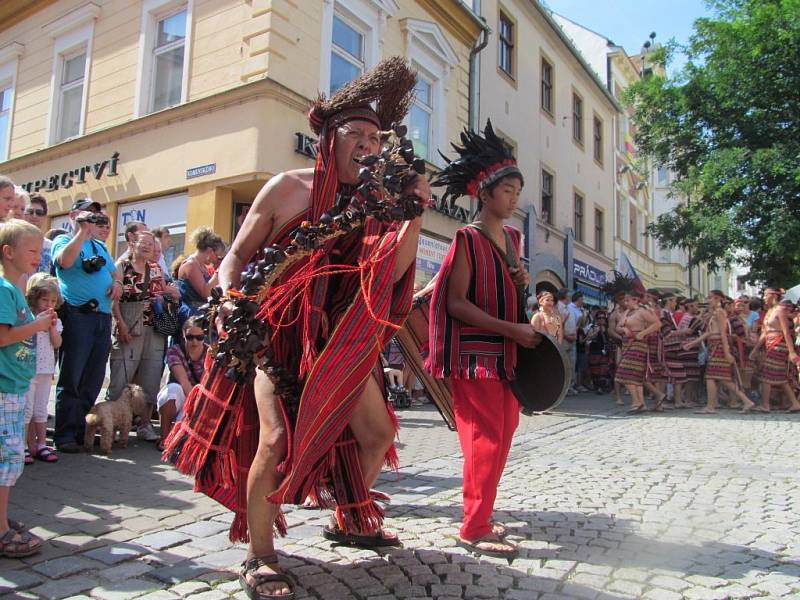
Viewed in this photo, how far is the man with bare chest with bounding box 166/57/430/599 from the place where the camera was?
2273 mm

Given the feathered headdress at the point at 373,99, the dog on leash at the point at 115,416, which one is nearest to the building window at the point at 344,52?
the dog on leash at the point at 115,416

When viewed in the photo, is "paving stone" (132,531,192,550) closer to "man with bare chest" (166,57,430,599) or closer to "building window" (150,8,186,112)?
"man with bare chest" (166,57,430,599)

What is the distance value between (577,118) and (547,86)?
9.93 feet

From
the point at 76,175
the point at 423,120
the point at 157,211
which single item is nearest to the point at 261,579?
the point at 157,211

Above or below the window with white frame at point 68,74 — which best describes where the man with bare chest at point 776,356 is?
below

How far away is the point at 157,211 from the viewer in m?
11.8

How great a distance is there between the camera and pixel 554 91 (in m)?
21.5

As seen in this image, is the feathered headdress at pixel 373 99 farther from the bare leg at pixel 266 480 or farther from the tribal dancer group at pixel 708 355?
the tribal dancer group at pixel 708 355

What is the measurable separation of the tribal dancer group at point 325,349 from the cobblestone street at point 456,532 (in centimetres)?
20

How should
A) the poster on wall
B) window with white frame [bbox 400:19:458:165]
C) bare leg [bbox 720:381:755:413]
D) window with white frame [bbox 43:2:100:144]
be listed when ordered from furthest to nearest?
window with white frame [bbox 400:19:458:165]
window with white frame [bbox 43:2:100:144]
the poster on wall
bare leg [bbox 720:381:755:413]

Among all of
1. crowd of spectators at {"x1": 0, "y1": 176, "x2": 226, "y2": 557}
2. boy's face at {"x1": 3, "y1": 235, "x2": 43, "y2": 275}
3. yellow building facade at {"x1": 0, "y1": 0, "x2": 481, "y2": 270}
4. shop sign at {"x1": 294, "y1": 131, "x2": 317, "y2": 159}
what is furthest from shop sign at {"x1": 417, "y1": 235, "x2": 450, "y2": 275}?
boy's face at {"x1": 3, "y1": 235, "x2": 43, "y2": 275}

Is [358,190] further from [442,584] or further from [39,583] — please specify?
[39,583]

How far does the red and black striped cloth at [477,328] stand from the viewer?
117 inches

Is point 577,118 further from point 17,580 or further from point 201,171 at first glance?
point 17,580
